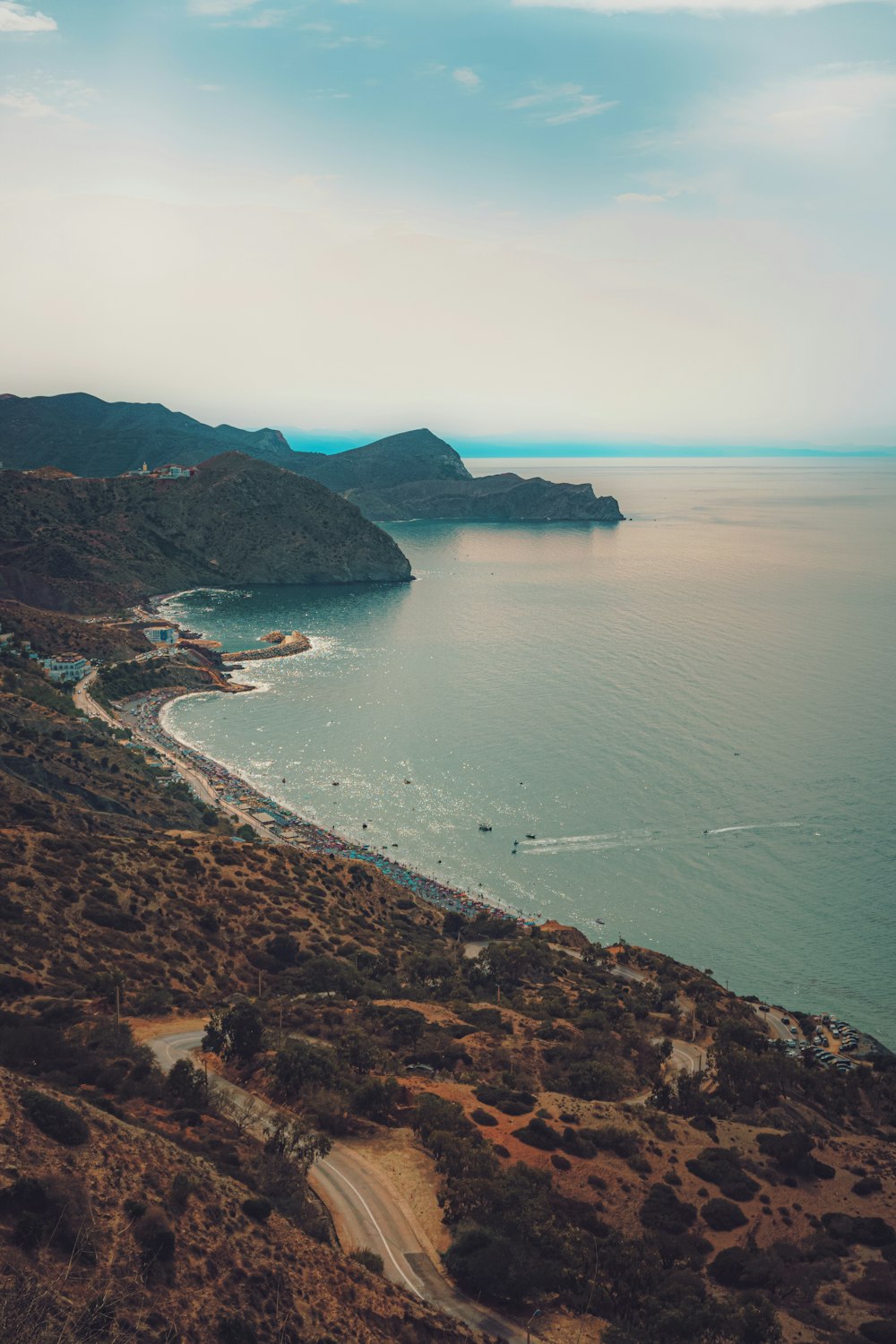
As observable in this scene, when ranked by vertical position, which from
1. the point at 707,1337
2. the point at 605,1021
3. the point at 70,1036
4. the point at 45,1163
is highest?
the point at 45,1163

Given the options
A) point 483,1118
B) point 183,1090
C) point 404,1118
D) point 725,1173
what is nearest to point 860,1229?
point 725,1173

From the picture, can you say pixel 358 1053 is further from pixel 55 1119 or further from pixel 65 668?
pixel 65 668

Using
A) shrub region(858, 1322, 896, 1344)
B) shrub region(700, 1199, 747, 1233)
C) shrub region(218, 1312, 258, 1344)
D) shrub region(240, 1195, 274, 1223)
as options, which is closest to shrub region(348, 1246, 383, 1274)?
shrub region(240, 1195, 274, 1223)

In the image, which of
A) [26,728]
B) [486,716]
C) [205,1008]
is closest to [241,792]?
[26,728]

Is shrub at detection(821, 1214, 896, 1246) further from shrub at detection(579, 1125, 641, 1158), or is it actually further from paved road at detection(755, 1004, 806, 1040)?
paved road at detection(755, 1004, 806, 1040)

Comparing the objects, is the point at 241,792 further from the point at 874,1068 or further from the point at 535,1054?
the point at 874,1068

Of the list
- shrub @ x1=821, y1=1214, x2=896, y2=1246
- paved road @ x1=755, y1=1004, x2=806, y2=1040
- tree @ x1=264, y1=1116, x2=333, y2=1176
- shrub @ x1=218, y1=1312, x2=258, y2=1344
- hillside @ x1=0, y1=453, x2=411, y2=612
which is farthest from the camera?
hillside @ x1=0, y1=453, x2=411, y2=612
